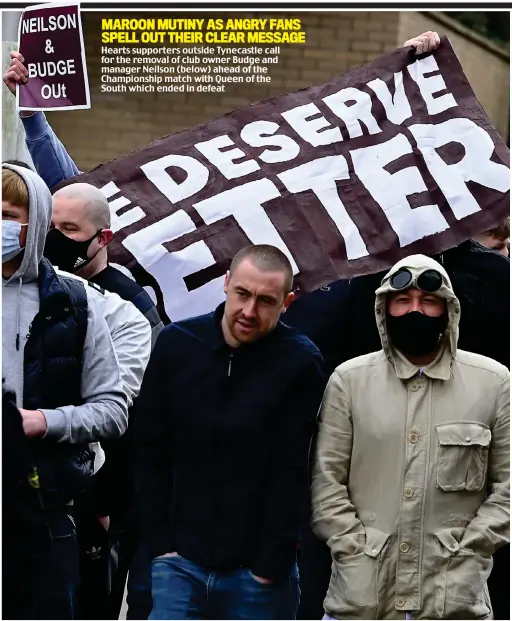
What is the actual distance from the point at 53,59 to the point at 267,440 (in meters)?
2.54

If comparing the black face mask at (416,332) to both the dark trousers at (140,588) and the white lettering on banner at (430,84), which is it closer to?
the dark trousers at (140,588)

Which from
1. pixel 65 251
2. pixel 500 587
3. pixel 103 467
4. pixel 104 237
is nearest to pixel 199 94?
pixel 104 237

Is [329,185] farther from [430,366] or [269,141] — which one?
[430,366]

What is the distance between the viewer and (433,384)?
14.6ft

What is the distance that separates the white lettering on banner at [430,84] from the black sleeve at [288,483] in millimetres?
2135

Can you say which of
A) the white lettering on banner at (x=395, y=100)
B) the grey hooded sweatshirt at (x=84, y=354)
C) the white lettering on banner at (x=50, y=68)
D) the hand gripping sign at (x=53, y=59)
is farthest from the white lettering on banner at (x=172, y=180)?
the grey hooded sweatshirt at (x=84, y=354)

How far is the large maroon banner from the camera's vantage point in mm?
5762

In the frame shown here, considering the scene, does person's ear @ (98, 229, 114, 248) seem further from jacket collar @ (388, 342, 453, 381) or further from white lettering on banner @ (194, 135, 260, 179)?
jacket collar @ (388, 342, 453, 381)

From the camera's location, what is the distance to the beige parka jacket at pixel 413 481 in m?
4.29

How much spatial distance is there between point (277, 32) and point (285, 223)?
523cm

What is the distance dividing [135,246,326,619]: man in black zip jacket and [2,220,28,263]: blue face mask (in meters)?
0.58

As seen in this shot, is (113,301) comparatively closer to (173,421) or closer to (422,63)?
(173,421)

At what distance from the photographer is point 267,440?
432 centimetres

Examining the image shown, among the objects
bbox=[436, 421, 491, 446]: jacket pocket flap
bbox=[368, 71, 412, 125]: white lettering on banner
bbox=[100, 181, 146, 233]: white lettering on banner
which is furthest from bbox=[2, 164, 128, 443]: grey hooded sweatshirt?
bbox=[368, 71, 412, 125]: white lettering on banner
